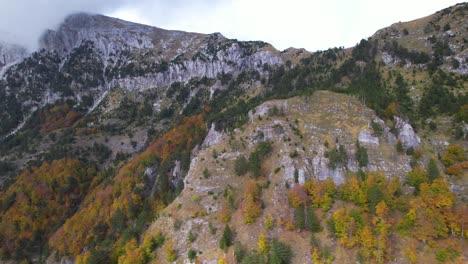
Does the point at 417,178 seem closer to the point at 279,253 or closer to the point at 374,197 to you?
the point at 374,197

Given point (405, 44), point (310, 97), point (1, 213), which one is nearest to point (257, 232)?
point (310, 97)

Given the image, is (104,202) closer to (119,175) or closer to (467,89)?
(119,175)

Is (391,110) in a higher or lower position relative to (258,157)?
higher

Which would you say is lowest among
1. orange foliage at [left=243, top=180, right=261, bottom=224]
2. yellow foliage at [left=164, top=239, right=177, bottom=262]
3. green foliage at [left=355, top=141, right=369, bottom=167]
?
yellow foliage at [left=164, top=239, right=177, bottom=262]

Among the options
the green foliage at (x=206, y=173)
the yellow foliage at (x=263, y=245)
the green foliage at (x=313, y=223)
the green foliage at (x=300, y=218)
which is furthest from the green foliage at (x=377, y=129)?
the green foliage at (x=206, y=173)

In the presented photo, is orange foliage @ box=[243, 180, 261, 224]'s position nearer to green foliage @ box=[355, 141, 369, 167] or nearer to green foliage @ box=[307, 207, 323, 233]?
green foliage @ box=[307, 207, 323, 233]

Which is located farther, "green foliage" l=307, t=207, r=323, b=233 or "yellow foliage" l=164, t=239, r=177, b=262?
"yellow foliage" l=164, t=239, r=177, b=262

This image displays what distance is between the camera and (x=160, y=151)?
187m

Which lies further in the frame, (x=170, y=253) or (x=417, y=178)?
(x=417, y=178)

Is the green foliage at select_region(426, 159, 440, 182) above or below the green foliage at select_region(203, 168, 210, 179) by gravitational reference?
above

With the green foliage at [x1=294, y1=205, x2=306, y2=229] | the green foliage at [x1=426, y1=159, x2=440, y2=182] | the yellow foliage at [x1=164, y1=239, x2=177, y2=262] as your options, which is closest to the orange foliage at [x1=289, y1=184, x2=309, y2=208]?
the green foliage at [x1=294, y1=205, x2=306, y2=229]

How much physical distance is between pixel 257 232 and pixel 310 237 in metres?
14.1

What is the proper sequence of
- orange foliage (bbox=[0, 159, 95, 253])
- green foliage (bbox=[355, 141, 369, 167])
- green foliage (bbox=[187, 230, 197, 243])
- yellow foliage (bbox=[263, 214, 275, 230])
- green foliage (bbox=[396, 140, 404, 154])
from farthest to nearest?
1. orange foliage (bbox=[0, 159, 95, 253])
2. green foliage (bbox=[396, 140, 404, 154])
3. green foliage (bbox=[355, 141, 369, 167])
4. green foliage (bbox=[187, 230, 197, 243])
5. yellow foliage (bbox=[263, 214, 275, 230])

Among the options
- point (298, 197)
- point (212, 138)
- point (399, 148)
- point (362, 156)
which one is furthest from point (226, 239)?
point (399, 148)
